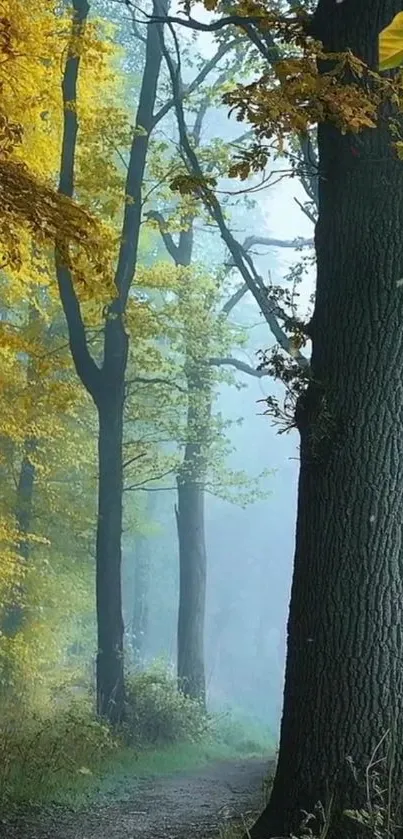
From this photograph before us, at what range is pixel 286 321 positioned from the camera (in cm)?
454

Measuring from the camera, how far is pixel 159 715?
11.1m

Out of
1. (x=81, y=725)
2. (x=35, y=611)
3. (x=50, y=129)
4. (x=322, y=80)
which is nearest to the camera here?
(x=322, y=80)

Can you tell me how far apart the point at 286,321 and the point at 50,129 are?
6841 mm

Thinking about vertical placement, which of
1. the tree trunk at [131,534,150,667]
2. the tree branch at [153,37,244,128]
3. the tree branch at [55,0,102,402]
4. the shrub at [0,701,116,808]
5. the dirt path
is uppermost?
the tree branch at [153,37,244,128]

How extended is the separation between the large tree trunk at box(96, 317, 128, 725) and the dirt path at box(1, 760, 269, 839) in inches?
69.1

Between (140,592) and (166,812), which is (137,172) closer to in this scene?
(166,812)

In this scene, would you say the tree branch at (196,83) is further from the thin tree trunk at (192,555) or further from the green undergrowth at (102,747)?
the green undergrowth at (102,747)

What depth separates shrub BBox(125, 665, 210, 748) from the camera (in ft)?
34.9

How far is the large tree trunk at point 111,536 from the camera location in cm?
1050

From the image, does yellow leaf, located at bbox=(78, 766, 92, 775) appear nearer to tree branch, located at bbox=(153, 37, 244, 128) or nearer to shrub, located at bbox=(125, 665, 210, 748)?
shrub, located at bbox=(125, 665, 210, 748)

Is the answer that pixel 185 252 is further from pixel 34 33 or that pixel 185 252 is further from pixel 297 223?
pixel 297 223

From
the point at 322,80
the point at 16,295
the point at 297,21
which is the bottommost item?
the point at 322,80

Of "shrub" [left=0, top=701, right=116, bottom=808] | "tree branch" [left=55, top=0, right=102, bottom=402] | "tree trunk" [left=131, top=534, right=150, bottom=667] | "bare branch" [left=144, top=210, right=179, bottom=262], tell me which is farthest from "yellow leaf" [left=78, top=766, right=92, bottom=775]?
"tree trunk" [left=131, top=534, right=150, bottom=667]

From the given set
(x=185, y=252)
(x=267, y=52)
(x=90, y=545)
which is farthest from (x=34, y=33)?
(x=90, y=545)
